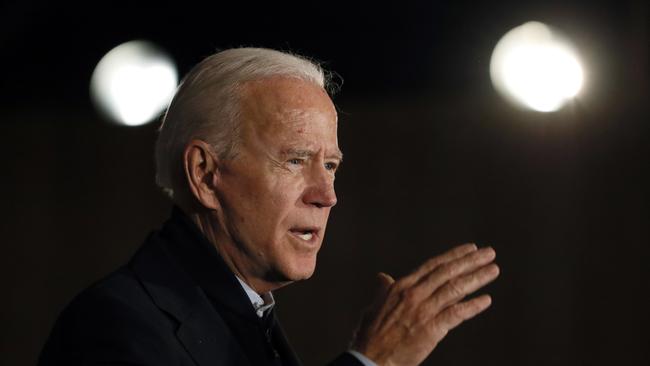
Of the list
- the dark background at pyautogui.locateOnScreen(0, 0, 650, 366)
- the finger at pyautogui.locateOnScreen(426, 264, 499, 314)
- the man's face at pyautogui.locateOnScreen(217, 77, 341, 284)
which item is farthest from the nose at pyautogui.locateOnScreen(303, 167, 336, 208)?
the dark background at pyautogui.locateOnScreen(0, 0, 650, 366)

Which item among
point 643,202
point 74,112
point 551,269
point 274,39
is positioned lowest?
point 551,269

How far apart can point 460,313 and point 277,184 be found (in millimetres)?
393

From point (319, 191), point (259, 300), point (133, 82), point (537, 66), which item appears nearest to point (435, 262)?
point (319, 191)

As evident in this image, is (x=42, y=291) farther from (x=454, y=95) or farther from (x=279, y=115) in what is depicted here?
(x=279, y=115)

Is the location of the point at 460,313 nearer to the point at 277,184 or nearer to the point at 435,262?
the point at 435,262

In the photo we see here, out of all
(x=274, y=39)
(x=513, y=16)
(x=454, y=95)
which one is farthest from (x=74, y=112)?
(x=513, y=16)

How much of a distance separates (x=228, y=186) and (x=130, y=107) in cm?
315

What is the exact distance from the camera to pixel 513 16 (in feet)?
13.4

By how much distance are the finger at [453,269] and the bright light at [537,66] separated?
8.87 ft

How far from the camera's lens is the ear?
172cm

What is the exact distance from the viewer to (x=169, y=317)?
1.58m

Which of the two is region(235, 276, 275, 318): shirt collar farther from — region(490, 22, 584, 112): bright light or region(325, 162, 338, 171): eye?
region(490, 22, 584, 112): bright light

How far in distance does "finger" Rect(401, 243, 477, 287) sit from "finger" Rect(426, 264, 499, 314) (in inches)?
1.5

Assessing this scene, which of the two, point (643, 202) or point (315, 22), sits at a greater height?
point (315, 22)
